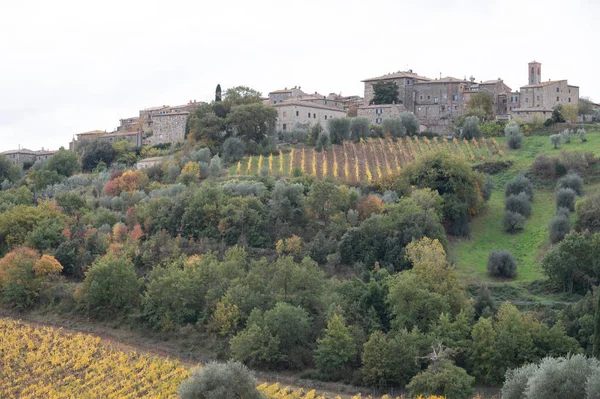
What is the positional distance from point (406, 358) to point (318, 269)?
10.5 meters

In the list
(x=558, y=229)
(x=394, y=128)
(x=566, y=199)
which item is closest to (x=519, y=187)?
(x=566, y=199)

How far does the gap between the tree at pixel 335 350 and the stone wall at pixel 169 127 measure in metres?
41.8

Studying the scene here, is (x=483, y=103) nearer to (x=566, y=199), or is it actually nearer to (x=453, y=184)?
(x=566, y=199)

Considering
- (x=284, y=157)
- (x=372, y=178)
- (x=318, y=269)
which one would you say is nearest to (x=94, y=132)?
(x=284, y=157)

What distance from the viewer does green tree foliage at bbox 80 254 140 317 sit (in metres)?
48.3

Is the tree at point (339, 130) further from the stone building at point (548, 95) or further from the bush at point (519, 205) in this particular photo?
the bush at point (519, 205)

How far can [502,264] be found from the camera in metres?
47.4

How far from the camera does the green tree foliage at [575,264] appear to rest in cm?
4409

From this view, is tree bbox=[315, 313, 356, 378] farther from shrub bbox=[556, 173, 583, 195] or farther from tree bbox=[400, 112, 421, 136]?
tree bbox=[400, 112, 421, 136]

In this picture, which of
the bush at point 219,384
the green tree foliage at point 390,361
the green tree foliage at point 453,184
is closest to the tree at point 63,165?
the green tree foliage at point 453,184

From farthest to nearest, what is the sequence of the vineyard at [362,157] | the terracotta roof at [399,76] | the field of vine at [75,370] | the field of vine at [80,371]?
1. the terracotta roof at [399,76]
2. the vineyard at [362,157]
3. the field of vine at [75,370]
4. the field of vine at [80,371]

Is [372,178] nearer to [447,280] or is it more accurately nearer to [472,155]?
[472,155]

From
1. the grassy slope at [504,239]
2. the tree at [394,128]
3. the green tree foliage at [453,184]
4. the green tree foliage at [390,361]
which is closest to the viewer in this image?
the green tree foliage at [390,361]

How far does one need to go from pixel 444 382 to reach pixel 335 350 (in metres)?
5.85
